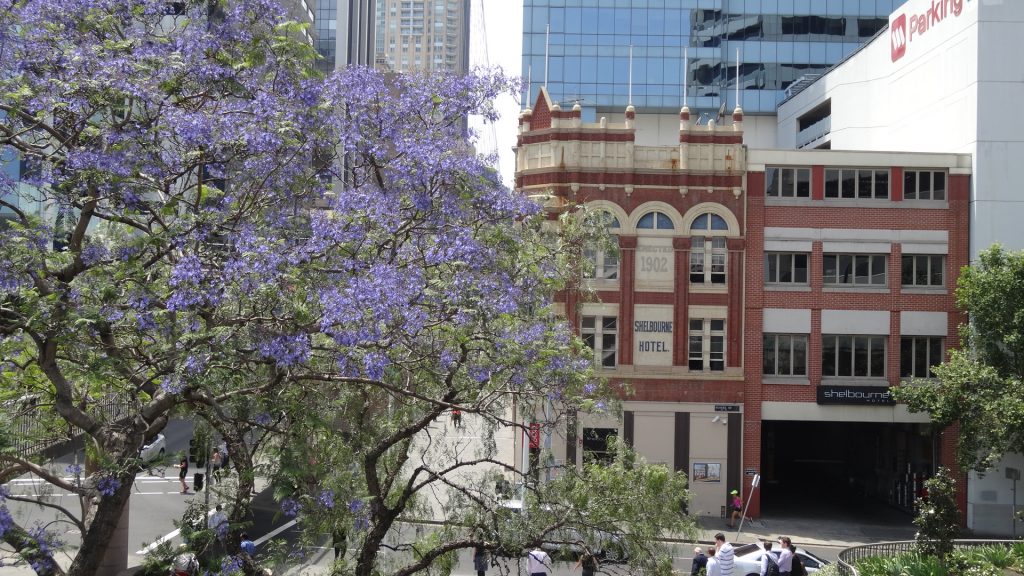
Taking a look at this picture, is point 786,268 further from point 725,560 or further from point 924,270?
point 725,560

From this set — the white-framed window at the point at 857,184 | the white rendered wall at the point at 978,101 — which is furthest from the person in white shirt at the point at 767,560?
the white rendered wall at the point at 978,101

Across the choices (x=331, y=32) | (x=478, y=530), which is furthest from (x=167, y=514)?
(x=331, y=32)

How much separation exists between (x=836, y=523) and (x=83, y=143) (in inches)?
1363

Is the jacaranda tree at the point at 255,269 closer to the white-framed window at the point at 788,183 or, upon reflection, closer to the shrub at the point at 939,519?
the shrub at the point at 939,519

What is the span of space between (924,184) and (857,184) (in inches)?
105

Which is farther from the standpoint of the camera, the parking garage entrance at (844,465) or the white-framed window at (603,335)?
the parking garage entrance at (844,465)

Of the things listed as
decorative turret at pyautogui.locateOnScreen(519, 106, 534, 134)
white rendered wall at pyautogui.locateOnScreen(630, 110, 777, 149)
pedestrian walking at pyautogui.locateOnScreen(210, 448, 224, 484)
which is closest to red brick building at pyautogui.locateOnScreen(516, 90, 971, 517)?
decorative turret at pyautogui.locateOnScreen(519, 106, 534, 134)

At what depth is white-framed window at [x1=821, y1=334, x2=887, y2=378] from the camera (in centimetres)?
4038

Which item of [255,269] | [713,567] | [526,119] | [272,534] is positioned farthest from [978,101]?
[255,269]

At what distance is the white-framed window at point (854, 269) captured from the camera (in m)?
40.3

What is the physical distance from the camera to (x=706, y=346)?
39812 millimetres

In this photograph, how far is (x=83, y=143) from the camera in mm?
12586

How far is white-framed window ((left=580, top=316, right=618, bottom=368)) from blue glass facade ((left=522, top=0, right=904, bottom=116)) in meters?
35.9

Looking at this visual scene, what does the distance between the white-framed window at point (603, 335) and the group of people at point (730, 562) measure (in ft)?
48.4
